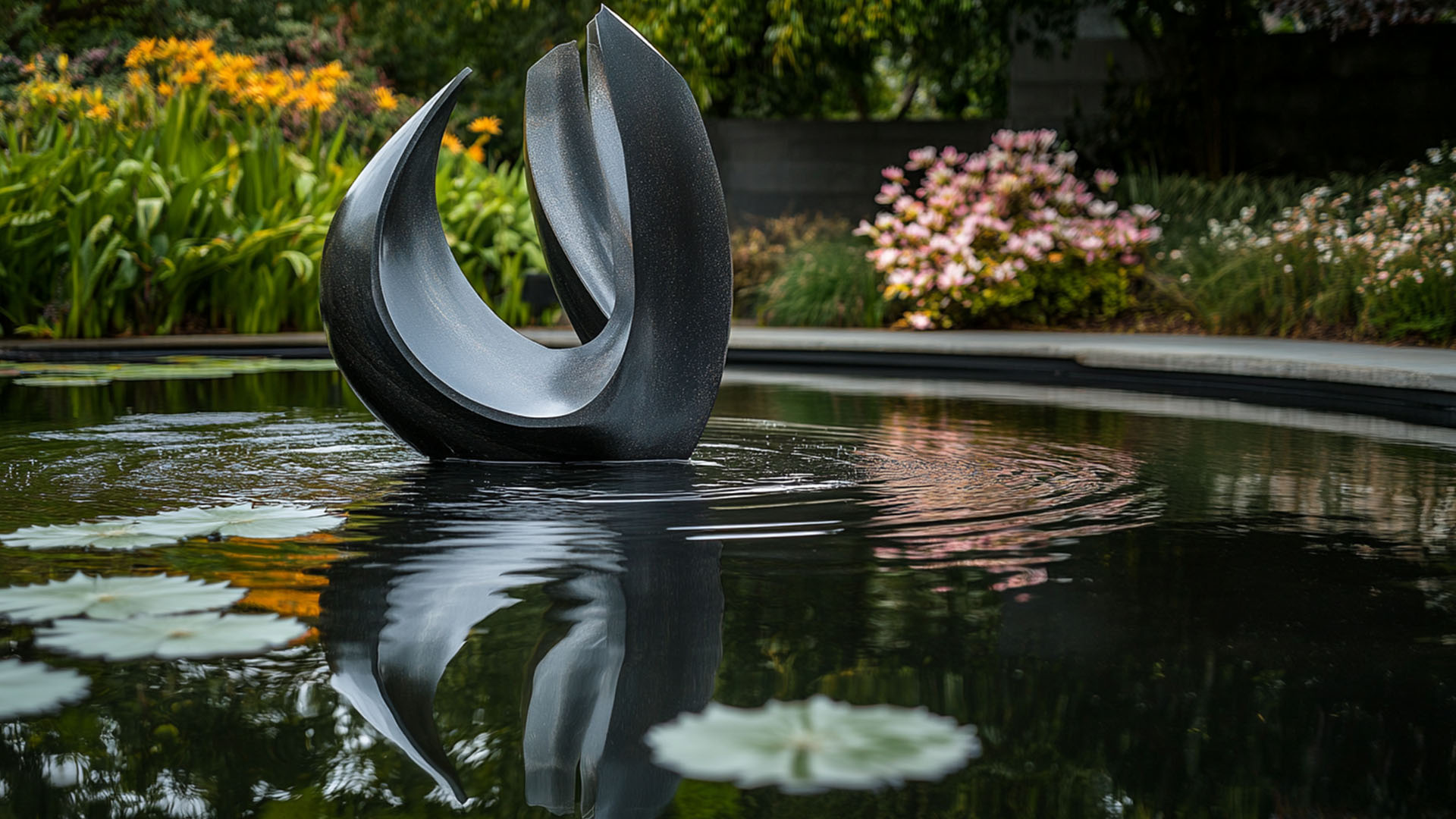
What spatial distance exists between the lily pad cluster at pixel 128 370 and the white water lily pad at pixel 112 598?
4278 millimetres

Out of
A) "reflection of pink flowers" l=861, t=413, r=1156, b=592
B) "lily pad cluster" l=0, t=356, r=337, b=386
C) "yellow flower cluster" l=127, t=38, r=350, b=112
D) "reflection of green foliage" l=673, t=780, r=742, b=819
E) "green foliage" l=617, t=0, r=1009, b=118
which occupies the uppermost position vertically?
"green foliage" l=617, t=0, r=1009, b=118

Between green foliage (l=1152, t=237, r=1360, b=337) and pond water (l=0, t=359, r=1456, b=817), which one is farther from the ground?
green foliage (l=1152, t=237, r=1360, b=337)

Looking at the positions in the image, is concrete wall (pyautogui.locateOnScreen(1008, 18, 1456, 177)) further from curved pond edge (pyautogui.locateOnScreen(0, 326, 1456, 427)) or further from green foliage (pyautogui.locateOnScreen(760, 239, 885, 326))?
curved pond edge (pyautogui.locateOnScreen(0, 326, 1456, 427))

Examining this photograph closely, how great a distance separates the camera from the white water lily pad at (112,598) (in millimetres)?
2406

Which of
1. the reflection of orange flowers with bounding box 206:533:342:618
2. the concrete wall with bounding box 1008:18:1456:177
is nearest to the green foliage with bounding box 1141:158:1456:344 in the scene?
the concrete wall with bounding box 1008:18:1456:177

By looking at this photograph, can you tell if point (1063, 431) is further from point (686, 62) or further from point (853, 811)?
point (686, 62)

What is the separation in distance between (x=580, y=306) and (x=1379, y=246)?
646cm

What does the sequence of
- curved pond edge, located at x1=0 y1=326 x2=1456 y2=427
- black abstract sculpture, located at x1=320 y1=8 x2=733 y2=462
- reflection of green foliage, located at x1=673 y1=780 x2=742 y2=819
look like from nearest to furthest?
1. reflection of green foliage, located at x1=673 y1=780 x2=742 y2=819
2. black abstract sculpture, located at x1=320 y1=8 x2=733 y2=462
3. curved pond edge, located at x1=0 y1=326 x2=1456 y2=427

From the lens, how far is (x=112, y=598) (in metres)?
2.50

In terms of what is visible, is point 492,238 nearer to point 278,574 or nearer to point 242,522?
point 242,522

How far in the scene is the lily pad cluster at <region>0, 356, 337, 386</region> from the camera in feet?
22.4

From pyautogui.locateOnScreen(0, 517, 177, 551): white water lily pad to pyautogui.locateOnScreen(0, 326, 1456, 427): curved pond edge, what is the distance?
5.12m

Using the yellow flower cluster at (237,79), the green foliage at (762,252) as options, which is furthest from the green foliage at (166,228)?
the green foliage at (762,252)

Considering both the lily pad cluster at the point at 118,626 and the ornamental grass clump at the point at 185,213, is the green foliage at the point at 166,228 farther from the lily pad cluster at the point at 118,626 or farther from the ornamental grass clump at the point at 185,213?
the lily pad cluster at the point at 118,626
